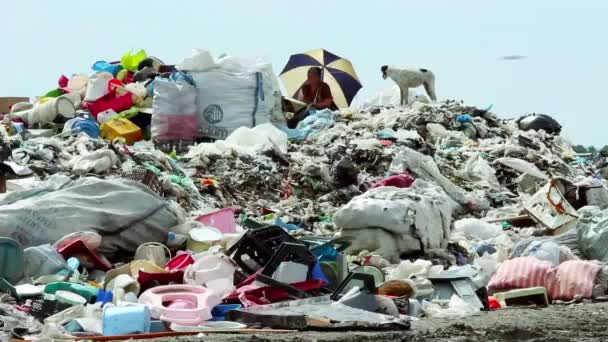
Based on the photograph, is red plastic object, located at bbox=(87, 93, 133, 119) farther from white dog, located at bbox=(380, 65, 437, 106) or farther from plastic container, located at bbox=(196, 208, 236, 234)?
plastic container, located at bbox=(196, 208, 236, 234)

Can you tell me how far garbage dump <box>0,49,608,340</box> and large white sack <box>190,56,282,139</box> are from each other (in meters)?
0.02

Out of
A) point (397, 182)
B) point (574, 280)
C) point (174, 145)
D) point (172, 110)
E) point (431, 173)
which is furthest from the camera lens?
point (172, 110)

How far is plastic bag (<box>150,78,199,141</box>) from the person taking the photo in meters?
12.3

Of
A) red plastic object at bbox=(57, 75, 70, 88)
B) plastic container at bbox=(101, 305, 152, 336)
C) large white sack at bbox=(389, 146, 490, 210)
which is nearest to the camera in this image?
plastic container at bbox=(101, 305, 152, 336)

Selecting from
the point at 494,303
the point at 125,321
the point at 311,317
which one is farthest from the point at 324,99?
the point at 125,321

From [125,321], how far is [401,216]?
3.02 meters

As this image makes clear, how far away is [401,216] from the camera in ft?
25.5

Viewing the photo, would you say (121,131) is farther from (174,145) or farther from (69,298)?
(69,298)

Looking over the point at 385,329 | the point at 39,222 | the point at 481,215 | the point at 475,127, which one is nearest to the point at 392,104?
the point at 475,127

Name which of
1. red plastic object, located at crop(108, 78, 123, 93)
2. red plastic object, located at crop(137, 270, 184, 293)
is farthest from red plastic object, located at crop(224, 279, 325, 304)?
red plastic object, located at crop(108, 78, 123, 93)

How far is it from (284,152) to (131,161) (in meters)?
2.01

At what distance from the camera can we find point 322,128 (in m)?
12.9

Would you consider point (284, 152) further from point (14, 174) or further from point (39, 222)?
point (39, 222)

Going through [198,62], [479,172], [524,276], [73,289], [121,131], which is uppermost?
[198,62]
